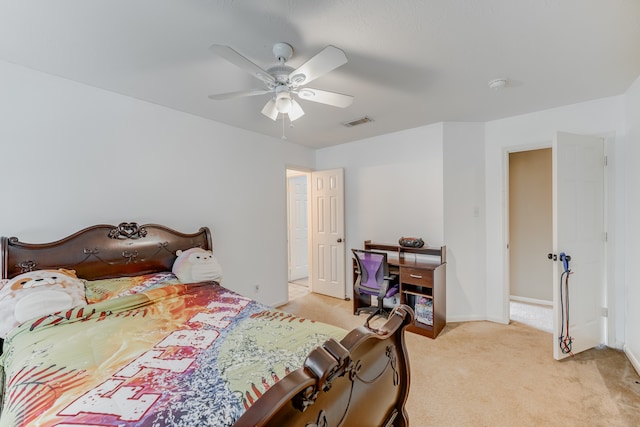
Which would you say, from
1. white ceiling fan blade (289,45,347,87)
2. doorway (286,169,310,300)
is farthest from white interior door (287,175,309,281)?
white ceiling fan blade (289,45,347,87)

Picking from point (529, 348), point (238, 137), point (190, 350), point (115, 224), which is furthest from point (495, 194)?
point (115, 224)

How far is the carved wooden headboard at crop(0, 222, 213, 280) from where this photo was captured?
1.95 metres

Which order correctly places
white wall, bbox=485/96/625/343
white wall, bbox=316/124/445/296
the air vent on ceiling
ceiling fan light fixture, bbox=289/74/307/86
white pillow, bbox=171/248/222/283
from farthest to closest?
1. white wall, bbox=316/124/445/296
2. the air vent on ceiling
3. white wall, bbox=485/96/625/343
4. white pillow, bbox=171/248/222/283
5. ceiling fan light fixture, bbox=289/74/307/86

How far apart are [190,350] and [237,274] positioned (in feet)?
7.13

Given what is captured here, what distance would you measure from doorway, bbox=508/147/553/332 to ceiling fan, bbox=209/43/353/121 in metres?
3.50

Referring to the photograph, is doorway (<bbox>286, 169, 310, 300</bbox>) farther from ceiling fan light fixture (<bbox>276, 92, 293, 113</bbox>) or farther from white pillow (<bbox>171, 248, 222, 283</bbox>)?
ceiling fan light fixture (<bbox>276, 92, 293, 113</bbox>)

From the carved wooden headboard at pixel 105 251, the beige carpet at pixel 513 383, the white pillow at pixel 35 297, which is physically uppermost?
the carved wooden headboard at pixel 105 251

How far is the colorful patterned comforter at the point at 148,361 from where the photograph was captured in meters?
0.89

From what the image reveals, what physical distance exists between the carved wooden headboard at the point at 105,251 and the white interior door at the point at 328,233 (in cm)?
215

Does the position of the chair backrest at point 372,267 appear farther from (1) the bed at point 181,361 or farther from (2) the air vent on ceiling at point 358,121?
(1) the bed at point 181,361

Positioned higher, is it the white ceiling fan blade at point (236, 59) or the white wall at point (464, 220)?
the white ceiling fan blade at point (236, 59)

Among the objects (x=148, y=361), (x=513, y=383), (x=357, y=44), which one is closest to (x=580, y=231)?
(x=513, y=383)

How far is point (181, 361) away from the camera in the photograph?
1.20 meters

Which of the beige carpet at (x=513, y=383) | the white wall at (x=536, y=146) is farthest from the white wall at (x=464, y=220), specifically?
the beige carpet at (x=513, y=383)
